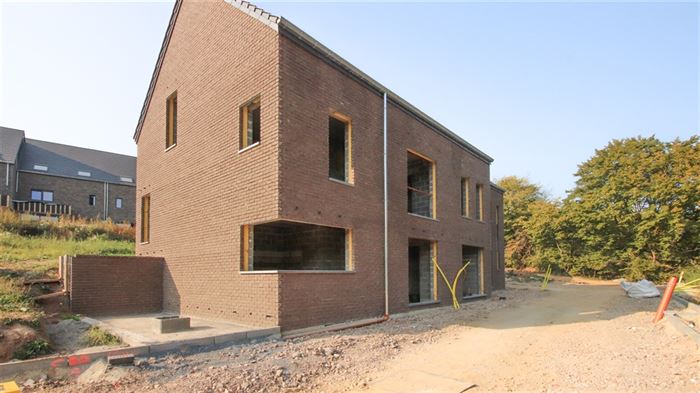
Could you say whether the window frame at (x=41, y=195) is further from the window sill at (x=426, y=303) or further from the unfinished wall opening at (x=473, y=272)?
the window sill at (x=426, y=303)

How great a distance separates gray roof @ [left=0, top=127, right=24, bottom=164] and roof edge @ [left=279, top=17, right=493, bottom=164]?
25450 mm

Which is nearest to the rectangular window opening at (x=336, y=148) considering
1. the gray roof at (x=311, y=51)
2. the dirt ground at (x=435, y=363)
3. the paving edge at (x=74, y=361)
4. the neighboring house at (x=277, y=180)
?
the neighboring house at (x=277, y=180)

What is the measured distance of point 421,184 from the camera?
1464 centimetres

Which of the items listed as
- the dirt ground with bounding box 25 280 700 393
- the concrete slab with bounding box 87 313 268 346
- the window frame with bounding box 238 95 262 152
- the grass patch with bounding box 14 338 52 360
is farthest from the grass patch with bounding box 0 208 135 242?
the dirt ground with bounding box 25 280 700 393

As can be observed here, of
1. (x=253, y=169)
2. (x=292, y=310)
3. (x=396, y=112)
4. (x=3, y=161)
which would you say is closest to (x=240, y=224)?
(x=253, y=169)

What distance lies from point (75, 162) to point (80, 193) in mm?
2625

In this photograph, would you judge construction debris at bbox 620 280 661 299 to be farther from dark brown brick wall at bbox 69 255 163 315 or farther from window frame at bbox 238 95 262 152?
dark brown brick wall at bbox 69 255 163 315

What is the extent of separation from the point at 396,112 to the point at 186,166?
564 centimetres

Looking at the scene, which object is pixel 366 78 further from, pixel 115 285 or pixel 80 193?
pixel 80 193

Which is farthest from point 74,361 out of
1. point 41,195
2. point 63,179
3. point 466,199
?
point 63,179

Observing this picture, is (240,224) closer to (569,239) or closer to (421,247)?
(421,247)

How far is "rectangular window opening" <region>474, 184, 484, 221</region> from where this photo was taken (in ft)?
58.1

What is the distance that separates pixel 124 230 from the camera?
69.7 feet

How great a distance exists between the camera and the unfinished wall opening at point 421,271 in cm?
1380
